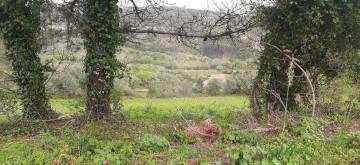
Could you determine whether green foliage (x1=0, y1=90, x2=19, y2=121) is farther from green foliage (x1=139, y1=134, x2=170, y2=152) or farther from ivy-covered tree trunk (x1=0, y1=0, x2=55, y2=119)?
green foliage (x1=139, y1=134, x2=170, y2=152)

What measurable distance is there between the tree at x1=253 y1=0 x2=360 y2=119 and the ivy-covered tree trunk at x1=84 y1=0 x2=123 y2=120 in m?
4.46

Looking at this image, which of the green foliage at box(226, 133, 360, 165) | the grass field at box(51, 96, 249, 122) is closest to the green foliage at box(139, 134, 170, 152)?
the green foliage at box(226, 133, 360, 165)

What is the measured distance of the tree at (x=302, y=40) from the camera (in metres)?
10.8

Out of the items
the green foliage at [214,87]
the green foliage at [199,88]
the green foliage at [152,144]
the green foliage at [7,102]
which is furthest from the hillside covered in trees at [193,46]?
the green foliage at [199,88]

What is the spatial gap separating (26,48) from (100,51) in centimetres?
226

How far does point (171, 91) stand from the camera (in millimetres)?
39375

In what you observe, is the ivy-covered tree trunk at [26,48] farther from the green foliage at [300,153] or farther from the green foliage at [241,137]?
the green foliage at [300,153]

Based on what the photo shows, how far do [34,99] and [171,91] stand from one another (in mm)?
28541

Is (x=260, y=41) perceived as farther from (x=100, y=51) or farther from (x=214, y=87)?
(x=214, y=87)

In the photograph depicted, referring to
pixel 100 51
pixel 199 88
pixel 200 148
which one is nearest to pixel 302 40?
pixel 200 148

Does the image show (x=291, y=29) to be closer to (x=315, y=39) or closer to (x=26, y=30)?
(x=315, y=39)

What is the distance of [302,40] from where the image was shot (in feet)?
36.1

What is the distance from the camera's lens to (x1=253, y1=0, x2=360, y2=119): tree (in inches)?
425

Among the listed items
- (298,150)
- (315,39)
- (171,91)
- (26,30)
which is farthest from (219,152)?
(171,91)
